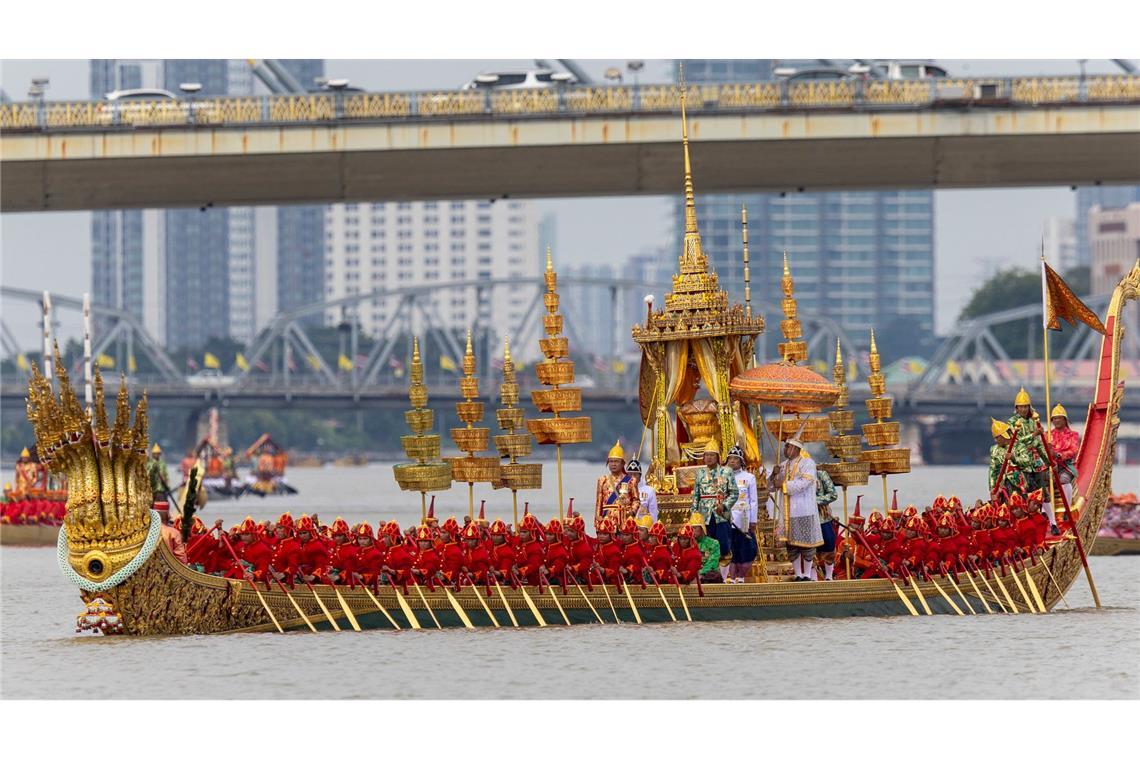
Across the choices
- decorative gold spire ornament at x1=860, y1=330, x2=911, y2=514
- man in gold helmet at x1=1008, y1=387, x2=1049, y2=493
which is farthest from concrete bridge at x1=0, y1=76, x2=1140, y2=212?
man in gold helmet at x1=1008, y1=387, x2=1049, y2=493

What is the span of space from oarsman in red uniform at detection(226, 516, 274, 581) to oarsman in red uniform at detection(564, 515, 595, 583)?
3282 millimetres

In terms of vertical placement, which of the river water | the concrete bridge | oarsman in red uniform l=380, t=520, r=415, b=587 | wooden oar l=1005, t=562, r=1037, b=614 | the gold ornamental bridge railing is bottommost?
the river water

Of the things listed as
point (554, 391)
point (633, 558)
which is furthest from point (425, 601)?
point (554, 391)

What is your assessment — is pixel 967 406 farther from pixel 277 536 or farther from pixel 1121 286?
pixel 277 536

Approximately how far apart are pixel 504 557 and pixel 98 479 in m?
4.50

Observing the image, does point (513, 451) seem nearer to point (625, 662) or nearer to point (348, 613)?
point (348, 613)

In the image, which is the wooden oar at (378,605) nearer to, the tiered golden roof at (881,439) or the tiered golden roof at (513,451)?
the tiered golden roof at (513,451)

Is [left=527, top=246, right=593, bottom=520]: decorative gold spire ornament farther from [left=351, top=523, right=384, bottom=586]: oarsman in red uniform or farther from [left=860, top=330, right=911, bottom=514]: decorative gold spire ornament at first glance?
[left=860, top=330, right=911, bottom=514]: decorative gold spire ornament

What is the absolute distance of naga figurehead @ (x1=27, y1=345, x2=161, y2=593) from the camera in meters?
22.3

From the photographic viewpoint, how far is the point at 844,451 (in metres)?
28.4

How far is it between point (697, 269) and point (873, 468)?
16.6 ft

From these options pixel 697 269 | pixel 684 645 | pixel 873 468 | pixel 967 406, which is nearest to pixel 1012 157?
pixel 873 468

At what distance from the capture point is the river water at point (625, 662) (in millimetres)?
20984

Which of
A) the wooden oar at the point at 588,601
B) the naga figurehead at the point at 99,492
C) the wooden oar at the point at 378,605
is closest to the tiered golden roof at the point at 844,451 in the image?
→ the wooden oar at the point at 588,601
